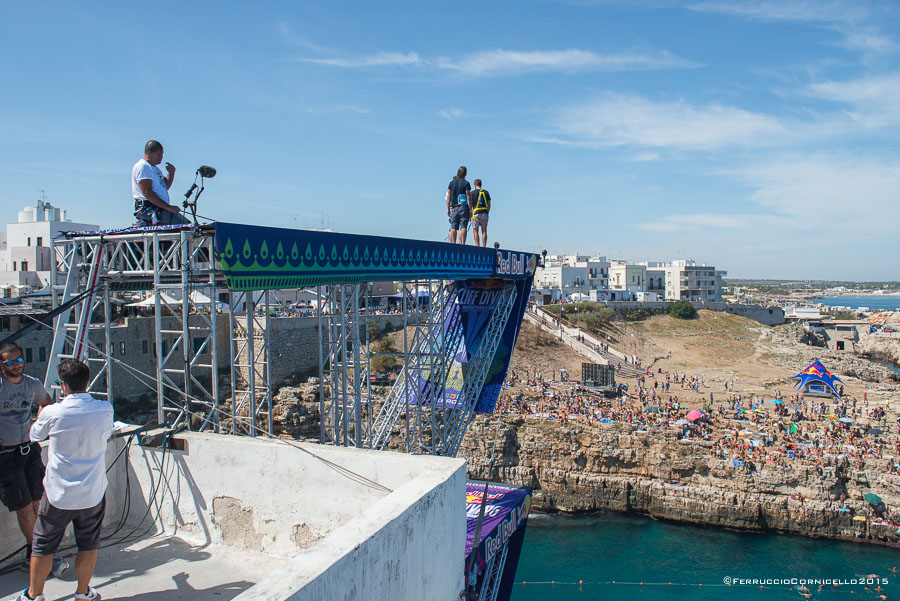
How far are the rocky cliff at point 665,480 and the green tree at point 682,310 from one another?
3573 centimetres

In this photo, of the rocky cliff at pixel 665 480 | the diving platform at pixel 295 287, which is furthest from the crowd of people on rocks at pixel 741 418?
the diving platform at pixel 295 287

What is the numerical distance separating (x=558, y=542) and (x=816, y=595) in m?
7.82

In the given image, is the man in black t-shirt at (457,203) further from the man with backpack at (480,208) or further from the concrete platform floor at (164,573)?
the concrete platform floor at (164,573)

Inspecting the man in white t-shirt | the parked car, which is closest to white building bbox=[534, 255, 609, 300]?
the parked car

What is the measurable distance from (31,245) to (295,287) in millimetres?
34957

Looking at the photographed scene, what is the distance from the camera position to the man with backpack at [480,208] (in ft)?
43.0

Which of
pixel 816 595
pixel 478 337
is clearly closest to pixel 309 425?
pixel 478 337

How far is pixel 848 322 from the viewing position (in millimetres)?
73812

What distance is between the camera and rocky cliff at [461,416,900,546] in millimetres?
21625

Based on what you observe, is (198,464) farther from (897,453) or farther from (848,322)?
(848,322)

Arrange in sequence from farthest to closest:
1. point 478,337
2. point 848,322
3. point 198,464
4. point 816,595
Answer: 1. point 848,322
2. point 816,595
3. point 478,337
4. point 198,464

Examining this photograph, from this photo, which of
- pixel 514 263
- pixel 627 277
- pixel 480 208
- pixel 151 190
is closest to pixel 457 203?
pixel 480 208

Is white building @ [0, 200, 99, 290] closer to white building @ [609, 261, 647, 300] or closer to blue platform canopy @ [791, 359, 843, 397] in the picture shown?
blue platform canopy @ [791, 359, 843, 397]

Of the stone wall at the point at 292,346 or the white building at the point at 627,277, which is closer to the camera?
the stone wall at the point at 292,346
